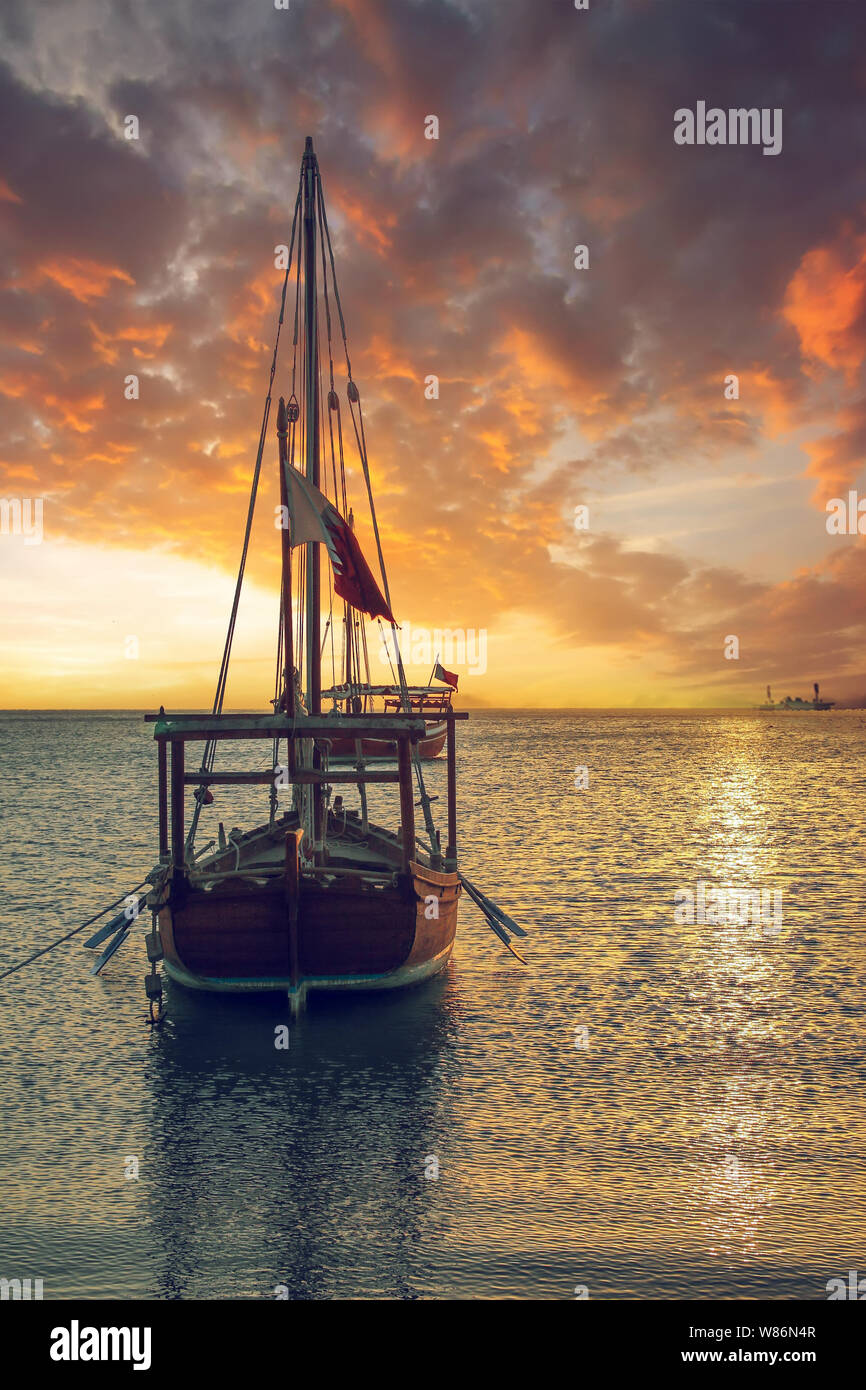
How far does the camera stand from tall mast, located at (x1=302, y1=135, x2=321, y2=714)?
77.5 feet

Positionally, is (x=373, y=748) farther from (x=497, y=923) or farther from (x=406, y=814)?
(x=406, y=814)

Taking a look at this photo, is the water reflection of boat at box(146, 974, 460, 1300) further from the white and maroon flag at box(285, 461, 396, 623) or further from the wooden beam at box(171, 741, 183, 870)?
the white and maroon flag at box(285, 461, 396, 623)

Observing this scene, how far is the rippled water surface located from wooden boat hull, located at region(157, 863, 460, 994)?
0.79 m

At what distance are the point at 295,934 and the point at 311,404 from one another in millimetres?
12652

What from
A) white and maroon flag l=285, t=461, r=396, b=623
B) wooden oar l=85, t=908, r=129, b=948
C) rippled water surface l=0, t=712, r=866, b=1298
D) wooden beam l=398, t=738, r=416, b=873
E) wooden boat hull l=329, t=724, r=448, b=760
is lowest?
rippled water surface l=0, t=712, r=866, b=1298

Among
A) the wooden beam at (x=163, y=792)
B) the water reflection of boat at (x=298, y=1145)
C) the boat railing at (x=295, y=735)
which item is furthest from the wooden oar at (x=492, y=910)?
the wooden beam at (x=163, y=792)

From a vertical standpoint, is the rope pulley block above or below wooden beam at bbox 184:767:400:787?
below

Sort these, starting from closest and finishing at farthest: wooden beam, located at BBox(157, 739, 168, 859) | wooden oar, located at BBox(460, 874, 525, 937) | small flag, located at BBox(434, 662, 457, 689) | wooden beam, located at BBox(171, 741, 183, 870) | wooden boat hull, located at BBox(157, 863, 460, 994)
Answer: wooden beam, located at BBox(171, 741, 183, 870), wooden boat hull, located at BBox(157, 863, 460, 994), wooden beam, located at BBox(157, 739, 168, 859), wooden oar, located at BBox(460, 874, 525, 937), small flag, located at BBox(434, 662, 457, 689)

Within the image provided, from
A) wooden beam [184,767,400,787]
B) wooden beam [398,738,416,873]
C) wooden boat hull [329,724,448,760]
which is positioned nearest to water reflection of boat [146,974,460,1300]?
wooden beam [398,738,416,873]

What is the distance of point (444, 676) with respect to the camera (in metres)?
113

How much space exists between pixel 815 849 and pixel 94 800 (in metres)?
48.0
